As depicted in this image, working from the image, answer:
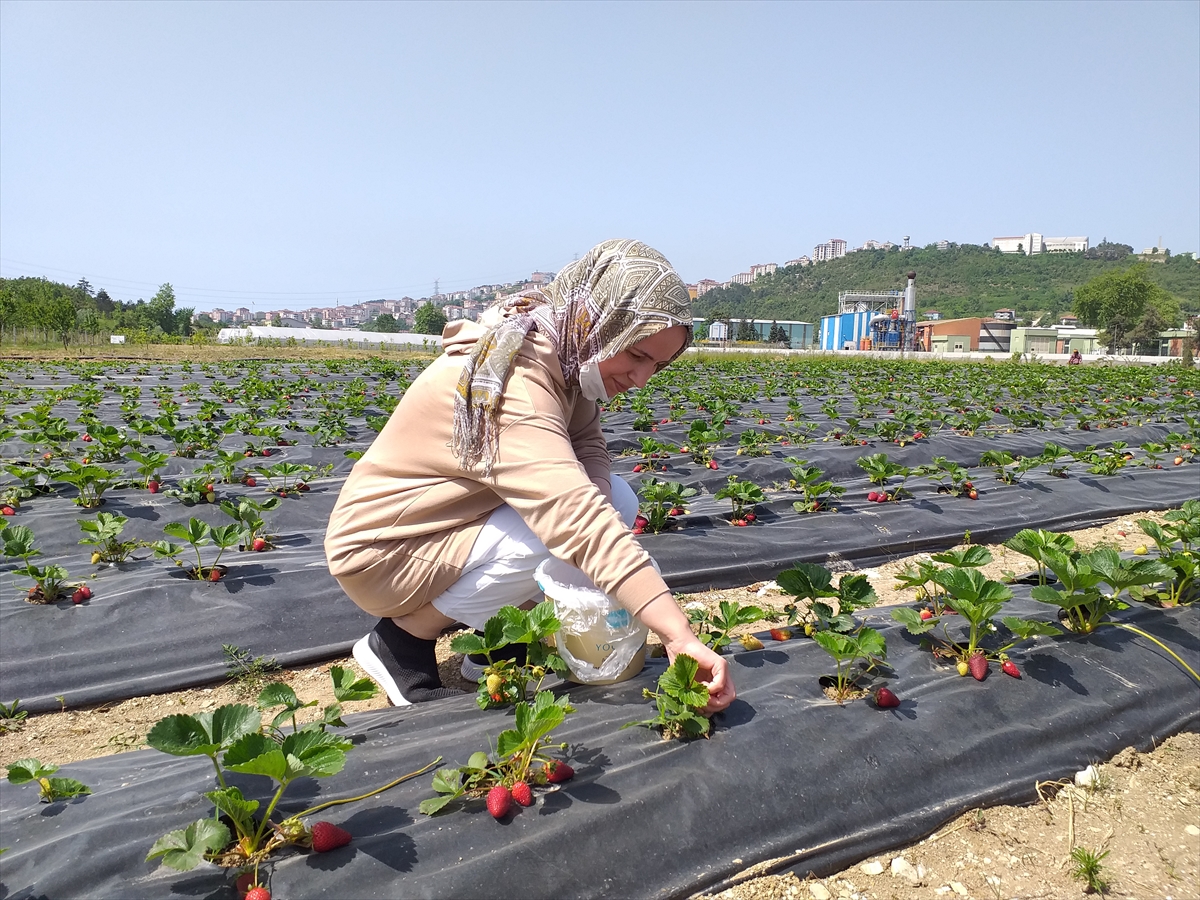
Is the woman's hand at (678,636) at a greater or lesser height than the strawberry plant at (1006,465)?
greater

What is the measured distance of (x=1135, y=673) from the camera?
2.33 metres

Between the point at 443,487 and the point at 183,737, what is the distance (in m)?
0.94

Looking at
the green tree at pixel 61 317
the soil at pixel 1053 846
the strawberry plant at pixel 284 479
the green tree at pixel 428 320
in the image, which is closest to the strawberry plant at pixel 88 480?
the strawberry plant at pixel 284 479

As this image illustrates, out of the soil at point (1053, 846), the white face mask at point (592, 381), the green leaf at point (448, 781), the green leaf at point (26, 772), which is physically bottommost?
the soil at point (1053, 846)

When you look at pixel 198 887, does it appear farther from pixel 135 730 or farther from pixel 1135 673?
pixel 1135 673

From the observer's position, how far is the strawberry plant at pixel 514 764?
1.53 metres

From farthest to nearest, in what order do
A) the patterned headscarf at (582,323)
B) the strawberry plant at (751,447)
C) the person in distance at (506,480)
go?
the strawberry plant at (751,447) < the patterned headscarf at (582,323) < the person in distance at (506,480)

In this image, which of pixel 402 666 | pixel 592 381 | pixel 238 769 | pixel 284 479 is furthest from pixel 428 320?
pixel 238 769

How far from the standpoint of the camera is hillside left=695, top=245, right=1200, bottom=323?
92.8 m

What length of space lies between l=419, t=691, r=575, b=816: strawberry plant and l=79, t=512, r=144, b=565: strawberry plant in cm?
289

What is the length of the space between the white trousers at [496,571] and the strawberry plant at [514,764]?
60 cm

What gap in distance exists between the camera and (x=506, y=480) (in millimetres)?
1886

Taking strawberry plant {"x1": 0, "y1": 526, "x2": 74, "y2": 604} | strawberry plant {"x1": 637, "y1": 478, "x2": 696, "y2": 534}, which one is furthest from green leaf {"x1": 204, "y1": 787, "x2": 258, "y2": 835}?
strawberry plant {"x1": 637, "y1": 478, "x2": 696, "y2": 534}

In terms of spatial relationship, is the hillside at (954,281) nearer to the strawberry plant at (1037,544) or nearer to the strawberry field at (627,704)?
the strawberry field at (627,704)
